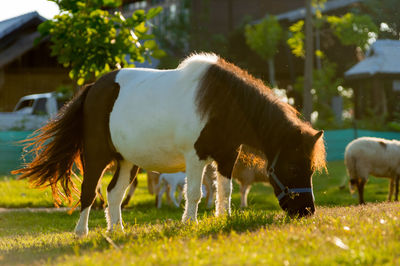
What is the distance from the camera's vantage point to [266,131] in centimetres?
714

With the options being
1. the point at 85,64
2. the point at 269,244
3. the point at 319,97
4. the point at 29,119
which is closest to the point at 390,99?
the point at 319,97

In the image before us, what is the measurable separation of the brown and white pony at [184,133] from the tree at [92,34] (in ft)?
14.8

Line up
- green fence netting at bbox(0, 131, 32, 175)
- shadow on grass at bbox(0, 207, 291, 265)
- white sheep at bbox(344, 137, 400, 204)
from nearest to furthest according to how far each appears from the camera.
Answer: shadow on grass at bbox(0, 207, 291, 265) < white sheep at bbox(344, 137, 400, 204) < green fence netting at bbox(0, 131, 32, 175)

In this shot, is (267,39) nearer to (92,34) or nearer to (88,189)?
Result: (92,34)

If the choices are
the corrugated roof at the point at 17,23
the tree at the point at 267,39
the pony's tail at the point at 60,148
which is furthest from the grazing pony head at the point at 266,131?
the tree at the point at 267,39

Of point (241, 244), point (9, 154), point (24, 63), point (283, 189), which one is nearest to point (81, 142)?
point (283, 189)

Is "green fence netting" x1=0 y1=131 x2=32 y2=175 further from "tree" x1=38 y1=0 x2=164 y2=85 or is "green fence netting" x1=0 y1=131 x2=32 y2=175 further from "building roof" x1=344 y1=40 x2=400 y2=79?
"building roof" x1=344 y1=40 x2=400 y2=79

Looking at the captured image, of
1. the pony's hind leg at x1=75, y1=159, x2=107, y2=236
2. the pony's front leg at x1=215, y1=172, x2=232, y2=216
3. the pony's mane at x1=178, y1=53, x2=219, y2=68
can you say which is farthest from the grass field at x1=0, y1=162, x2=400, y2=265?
the pony's mane at x1=178, y1=53, x2=219, y2=68

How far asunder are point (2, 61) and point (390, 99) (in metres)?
19.7

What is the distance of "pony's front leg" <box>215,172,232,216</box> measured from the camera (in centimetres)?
738

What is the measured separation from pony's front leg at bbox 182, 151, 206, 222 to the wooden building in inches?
728

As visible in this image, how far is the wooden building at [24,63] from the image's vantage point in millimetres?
25203

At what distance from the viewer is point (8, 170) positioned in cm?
1914

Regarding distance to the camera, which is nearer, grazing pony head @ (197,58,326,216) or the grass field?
the grass field
